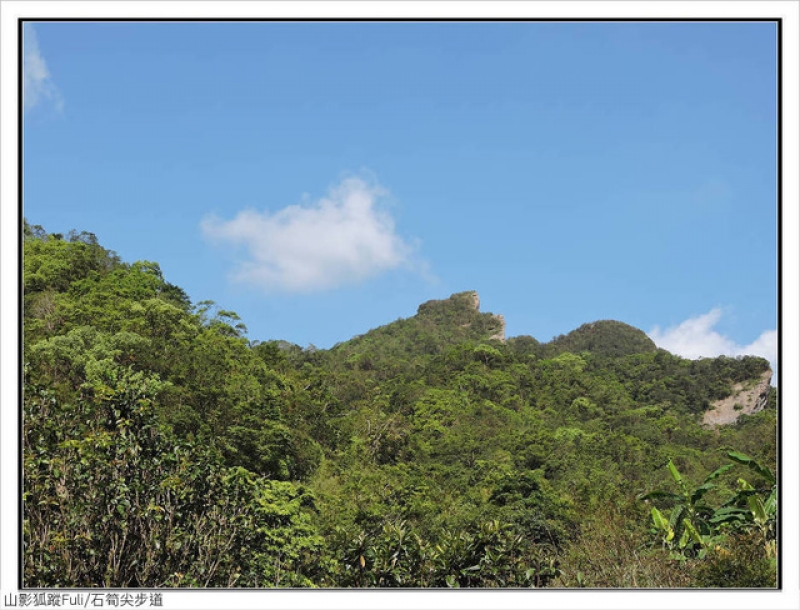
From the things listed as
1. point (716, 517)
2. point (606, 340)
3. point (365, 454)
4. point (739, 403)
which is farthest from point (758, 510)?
point (606, 340)

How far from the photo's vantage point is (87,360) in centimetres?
1508

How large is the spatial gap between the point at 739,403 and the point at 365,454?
70.8ft

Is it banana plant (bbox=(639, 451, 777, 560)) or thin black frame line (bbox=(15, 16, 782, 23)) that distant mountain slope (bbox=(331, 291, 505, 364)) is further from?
thin black frame line (bbox=(15, 16, 782, 23))

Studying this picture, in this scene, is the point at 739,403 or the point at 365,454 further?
the point at 739,403

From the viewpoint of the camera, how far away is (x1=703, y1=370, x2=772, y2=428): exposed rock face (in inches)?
1389

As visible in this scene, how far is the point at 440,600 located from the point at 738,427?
95.7 ft

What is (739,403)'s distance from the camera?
36.2 m

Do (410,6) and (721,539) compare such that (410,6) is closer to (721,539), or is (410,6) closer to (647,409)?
(721,539)

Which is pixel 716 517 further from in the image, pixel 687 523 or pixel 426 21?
pixel 426 21

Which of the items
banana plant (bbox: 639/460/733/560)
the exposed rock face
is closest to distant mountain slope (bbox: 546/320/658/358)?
the exposed rock face

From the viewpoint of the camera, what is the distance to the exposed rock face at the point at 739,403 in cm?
3528

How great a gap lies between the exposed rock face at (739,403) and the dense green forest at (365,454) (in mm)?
502

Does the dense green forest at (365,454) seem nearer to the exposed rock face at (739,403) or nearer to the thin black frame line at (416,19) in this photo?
the exposed rock face at (739,403)

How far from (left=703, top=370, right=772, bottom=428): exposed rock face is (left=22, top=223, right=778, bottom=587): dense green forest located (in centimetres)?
50
